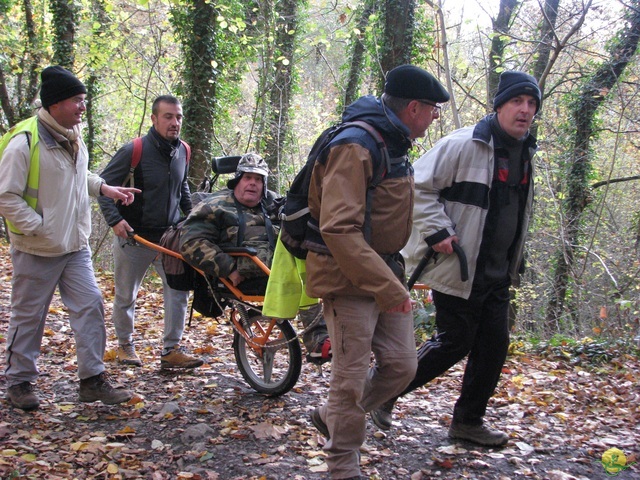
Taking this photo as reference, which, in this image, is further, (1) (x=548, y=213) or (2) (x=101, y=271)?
(1) (x=548, y=213)

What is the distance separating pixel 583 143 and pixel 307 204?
11.8 m

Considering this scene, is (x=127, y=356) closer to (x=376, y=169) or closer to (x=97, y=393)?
(x=97, y=393)

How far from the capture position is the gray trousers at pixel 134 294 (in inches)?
229

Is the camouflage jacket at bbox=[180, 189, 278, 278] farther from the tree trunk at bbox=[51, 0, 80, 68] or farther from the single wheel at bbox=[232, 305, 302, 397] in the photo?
the tree trunk at bbox=[51, 0, 80, 68]

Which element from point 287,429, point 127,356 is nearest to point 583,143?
point 127,356

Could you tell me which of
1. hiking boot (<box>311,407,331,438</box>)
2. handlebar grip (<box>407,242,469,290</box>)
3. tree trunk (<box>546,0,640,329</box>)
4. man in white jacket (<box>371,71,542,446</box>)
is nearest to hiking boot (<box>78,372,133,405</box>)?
hiking boot (<box>311,407,331,438</box>)

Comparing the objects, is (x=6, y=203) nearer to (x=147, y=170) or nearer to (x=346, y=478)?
(x=147, y=170)

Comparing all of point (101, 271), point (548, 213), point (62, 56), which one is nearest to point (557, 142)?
point (548, 213)

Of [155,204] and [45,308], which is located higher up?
[155,204]

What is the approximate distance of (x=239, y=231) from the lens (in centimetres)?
503

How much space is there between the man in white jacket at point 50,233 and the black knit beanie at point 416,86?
8.48ft

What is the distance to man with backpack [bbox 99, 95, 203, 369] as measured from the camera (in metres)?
5.77

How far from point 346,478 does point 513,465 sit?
1337 mm

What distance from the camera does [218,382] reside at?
5598 millimetres
